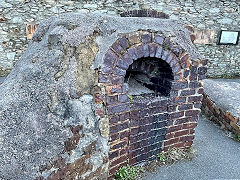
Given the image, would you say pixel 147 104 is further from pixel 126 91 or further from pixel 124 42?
pixel 124 42

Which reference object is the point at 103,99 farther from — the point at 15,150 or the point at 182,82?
the point at 182,82

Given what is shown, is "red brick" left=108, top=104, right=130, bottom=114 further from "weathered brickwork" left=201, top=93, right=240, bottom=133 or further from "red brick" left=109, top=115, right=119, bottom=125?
"weathered brickwork" left=201, top=93, right=240, bottom=133

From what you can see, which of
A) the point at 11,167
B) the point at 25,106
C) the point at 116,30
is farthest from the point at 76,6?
the point at 11,167

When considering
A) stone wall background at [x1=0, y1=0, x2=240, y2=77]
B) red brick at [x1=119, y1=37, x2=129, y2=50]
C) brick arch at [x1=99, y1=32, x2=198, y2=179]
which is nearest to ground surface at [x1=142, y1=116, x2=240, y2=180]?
brick arch at [x1=99, y1=32, x2=198, y2=179]

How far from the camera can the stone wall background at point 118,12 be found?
578cm

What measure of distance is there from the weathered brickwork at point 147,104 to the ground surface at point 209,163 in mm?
236

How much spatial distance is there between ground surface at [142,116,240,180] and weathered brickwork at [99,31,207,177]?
0.77 feet

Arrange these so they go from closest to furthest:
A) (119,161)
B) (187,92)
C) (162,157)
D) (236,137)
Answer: (119,161) → (187,92) → (162,157) → (236,137)

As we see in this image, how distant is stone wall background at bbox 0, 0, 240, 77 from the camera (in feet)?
19.0

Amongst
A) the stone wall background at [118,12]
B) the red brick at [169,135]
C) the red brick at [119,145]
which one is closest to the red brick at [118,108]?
the red brick at [119,145]

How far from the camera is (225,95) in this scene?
412cm

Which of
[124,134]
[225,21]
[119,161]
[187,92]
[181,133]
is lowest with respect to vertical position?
[119,161]

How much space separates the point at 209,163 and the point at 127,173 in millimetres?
1161

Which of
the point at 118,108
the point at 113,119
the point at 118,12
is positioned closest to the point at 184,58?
the point at 118,108
